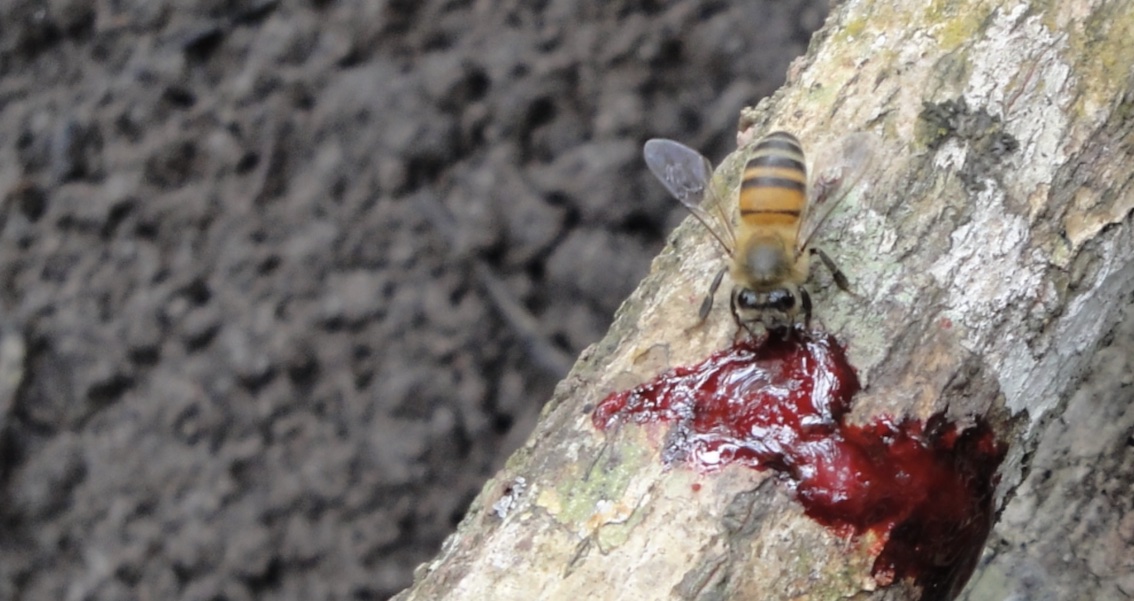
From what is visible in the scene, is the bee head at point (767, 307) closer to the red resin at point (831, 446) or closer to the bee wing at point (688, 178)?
the red resin at point (831, 446)

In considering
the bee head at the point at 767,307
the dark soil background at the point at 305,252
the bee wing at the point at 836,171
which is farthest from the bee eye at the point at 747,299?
the dark soil background at the point at 305,252

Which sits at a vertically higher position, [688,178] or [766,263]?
[688,178]

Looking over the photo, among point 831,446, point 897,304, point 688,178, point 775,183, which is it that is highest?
point 688,178

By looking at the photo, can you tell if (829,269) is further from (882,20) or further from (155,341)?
(155,341)

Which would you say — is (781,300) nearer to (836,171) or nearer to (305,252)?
(836,171)

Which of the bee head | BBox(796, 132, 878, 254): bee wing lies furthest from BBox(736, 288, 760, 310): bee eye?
BBox(796, 132, 878, 254): bee wing

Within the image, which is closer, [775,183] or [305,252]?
[775,183]

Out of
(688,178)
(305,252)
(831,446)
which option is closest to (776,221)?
(688,178)
